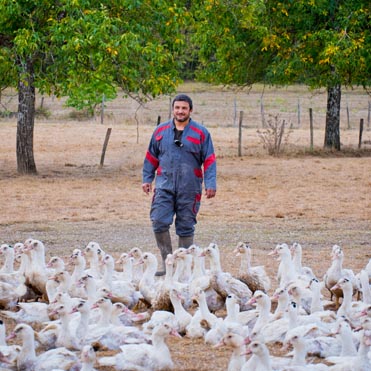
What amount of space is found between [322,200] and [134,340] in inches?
468

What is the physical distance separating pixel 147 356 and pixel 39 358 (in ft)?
2.81

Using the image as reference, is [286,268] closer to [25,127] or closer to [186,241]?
[186,241]

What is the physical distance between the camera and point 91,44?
786 inches

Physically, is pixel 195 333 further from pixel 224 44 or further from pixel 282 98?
pixel 282 98

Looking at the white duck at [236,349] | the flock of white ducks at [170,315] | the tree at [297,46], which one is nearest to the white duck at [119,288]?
the flock of white ducks at [170,315]

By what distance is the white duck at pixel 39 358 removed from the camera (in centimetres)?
761

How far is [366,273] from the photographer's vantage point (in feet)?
32.9

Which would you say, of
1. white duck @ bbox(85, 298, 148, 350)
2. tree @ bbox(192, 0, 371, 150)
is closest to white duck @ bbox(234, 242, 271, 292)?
white duck @ bbox(85, 298, 148, 350)

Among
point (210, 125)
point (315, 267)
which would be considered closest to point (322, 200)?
point (315, 267)

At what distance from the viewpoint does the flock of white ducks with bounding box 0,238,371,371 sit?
771 cm

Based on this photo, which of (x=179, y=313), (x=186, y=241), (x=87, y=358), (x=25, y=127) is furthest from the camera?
(x=25, y=127)

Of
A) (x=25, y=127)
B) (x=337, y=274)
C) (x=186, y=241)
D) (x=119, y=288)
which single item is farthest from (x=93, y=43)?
(x=337, y=274)

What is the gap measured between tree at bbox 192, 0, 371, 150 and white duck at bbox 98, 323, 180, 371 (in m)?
17.9

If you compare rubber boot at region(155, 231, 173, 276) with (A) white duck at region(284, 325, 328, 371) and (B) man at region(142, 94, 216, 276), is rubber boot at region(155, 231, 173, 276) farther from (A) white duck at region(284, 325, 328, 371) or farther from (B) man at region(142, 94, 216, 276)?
(A) white duck at region(284, 325, 328, 371)
